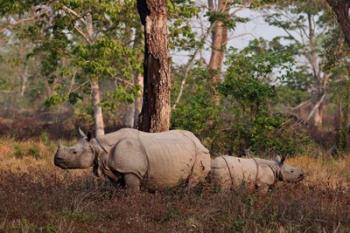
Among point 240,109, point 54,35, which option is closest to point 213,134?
point 240,109

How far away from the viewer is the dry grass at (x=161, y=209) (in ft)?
21.5

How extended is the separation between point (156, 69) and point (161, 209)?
4.25 meters

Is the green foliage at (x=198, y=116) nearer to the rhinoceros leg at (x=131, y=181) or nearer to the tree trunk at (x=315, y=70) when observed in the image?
the rhinoceros leg at (x=131, y=181)

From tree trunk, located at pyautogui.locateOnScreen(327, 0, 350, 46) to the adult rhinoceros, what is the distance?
3422 millimetres

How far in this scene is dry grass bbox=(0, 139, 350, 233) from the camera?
6.57 meters

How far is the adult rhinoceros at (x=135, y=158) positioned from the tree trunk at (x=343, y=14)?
342 cm

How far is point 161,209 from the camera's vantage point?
739cm

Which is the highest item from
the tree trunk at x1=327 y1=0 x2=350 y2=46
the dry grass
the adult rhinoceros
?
the tree trunk at x1=327 y1=0 x2=350 y2=46

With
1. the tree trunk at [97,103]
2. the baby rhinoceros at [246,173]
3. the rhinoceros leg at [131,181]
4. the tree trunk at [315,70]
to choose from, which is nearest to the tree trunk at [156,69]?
the baby rhinoceros at [246,173]

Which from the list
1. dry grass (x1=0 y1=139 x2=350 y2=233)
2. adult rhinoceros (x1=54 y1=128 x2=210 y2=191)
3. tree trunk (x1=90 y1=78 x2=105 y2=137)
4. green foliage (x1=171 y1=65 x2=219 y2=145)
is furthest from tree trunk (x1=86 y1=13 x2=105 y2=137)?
adult rhinoceros (x1=54 y1=128 x2=210 y2=191)

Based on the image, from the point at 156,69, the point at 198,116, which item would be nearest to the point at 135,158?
the point at 156,69

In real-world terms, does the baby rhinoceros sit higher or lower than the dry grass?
higher

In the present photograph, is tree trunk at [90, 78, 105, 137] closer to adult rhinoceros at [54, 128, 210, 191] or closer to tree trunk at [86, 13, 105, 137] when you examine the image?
tree trunk at [86, 13, 105, 137]

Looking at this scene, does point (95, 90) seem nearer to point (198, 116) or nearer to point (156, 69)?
point (198, 116)
